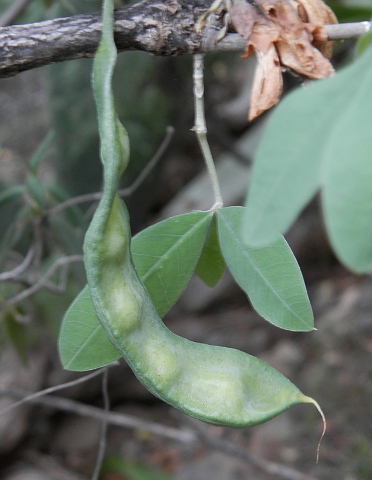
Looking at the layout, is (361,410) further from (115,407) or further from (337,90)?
(337,90)

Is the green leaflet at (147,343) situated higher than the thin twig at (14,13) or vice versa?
the thin twig at (14,13)

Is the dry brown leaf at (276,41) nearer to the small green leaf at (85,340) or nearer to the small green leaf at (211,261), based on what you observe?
the small green leaf at (211,261)

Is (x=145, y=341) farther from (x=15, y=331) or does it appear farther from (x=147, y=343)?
(x=15, y=331)

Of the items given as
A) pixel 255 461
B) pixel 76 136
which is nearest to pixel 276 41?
pixel 255 461

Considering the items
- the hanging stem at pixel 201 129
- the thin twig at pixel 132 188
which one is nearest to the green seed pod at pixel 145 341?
the hanging stem at pixel 201 129

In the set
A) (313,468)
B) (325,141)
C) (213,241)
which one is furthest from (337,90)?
(313,468)

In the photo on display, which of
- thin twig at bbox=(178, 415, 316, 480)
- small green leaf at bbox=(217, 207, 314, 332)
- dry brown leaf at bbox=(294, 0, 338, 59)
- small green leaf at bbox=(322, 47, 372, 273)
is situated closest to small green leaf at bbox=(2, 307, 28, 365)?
thin twig at bbox=(178, 415, 316, 480)
